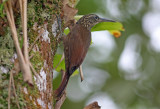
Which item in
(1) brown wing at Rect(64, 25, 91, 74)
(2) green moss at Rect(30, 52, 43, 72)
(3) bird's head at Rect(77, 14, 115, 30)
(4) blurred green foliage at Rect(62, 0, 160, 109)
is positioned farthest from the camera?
(4) blurred green foliage at Rect(62, 0, 160, 109)

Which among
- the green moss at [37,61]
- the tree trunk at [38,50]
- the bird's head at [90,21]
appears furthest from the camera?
the bird's head at [90,21]

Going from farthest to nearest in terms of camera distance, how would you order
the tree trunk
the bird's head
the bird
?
the bird's head → the bird → the tree trunk

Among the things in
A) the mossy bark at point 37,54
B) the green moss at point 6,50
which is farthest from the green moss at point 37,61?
the green moss at point 6,50

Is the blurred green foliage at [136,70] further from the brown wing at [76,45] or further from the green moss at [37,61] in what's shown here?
the green moss at [37,61]

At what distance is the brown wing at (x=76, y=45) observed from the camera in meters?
3.23

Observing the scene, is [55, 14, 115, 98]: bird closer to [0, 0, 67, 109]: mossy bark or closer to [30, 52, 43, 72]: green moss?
[0, 0, 67, 109]: mossy bark

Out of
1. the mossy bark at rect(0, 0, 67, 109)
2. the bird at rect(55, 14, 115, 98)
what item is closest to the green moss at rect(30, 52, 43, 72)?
the mossy bark at rect(0, 0, 67, 109)

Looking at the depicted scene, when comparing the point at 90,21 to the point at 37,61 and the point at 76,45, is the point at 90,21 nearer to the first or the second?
the point at 76,45

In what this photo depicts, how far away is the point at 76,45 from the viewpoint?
346cm

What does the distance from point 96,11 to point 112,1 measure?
2.61ft

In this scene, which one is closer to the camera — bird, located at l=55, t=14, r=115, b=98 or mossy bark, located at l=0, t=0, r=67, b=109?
mossy bark, located at l=0, t=0, r=67, b=109

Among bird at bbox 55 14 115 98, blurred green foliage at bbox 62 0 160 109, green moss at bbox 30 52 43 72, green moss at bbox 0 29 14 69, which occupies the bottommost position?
blurred green foliage at bbox 62 0 160 109

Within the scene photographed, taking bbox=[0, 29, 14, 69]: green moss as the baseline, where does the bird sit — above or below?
below

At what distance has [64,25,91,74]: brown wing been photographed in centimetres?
323
